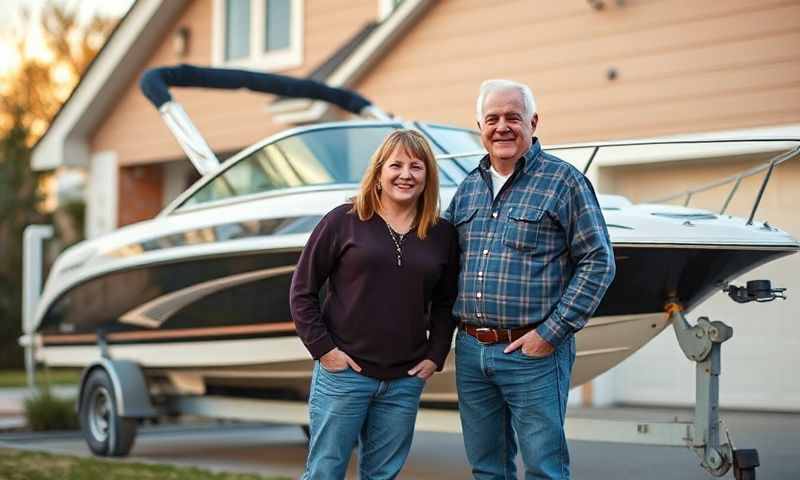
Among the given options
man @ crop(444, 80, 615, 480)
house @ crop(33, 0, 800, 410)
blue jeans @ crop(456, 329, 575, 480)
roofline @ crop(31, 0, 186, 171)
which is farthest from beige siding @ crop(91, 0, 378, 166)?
blue jeans @ crop(456, 329, 575, 480)

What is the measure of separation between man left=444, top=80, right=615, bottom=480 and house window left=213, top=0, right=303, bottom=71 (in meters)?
9.75

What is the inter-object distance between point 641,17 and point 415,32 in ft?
8.85

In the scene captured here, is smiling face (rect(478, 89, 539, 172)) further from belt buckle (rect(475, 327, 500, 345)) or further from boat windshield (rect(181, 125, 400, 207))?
boat windshield (rect(181, 125, 400, 207))

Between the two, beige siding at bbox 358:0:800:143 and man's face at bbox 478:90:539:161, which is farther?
beige siding at bbox 358:0:800:143

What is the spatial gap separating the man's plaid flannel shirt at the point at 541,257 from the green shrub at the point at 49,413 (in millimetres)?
7024

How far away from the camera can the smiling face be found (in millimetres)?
4492

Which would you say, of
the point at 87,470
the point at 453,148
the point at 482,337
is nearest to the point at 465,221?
the point at 482,337

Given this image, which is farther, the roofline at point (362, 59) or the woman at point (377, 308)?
the roofline at point (362, 59)

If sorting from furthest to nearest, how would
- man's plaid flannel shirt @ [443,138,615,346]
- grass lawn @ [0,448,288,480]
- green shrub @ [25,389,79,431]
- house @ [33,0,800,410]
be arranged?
green shrub @ [25,389,79,431]
house @ [33,0,800,410]
grass lawn @ [0,448,288,480]
man's plaid flannel shirt @ [443,138,615,346]

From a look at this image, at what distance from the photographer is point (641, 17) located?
34.1 ft

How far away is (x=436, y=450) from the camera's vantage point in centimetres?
894

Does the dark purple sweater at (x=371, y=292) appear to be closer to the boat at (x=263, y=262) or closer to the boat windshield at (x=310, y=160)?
the boat at (x=263, y=262)

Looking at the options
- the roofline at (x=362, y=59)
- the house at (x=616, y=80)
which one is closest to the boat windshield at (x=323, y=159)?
the house at (x=616, y=80)

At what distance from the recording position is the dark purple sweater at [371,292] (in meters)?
4.44
